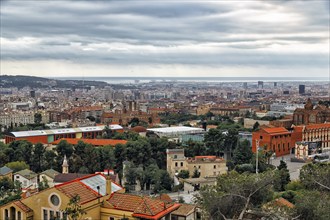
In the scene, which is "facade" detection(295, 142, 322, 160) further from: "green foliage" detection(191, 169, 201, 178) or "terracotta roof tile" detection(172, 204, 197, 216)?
"terracotta roof tile" detection(172, 204, 197, 216)

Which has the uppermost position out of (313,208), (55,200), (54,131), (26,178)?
(55,200)

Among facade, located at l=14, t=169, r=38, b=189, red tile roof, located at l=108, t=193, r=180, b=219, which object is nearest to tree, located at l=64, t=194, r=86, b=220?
red tile roof, located at l=108, t=193, r=180, b=219

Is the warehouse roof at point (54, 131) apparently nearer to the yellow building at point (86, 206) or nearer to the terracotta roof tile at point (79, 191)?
the yellow building at point (86, 206)

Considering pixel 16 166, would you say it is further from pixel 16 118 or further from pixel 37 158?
pixel 16 118

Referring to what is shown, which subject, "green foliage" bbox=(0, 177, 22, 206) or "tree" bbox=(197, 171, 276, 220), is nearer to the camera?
"tree" bbox=(197, 171, 276, 220)

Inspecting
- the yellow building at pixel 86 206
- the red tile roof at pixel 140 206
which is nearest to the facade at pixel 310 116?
the red tile roof at pixel 140 206

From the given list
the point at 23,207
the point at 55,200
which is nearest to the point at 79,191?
the point at 55,200
